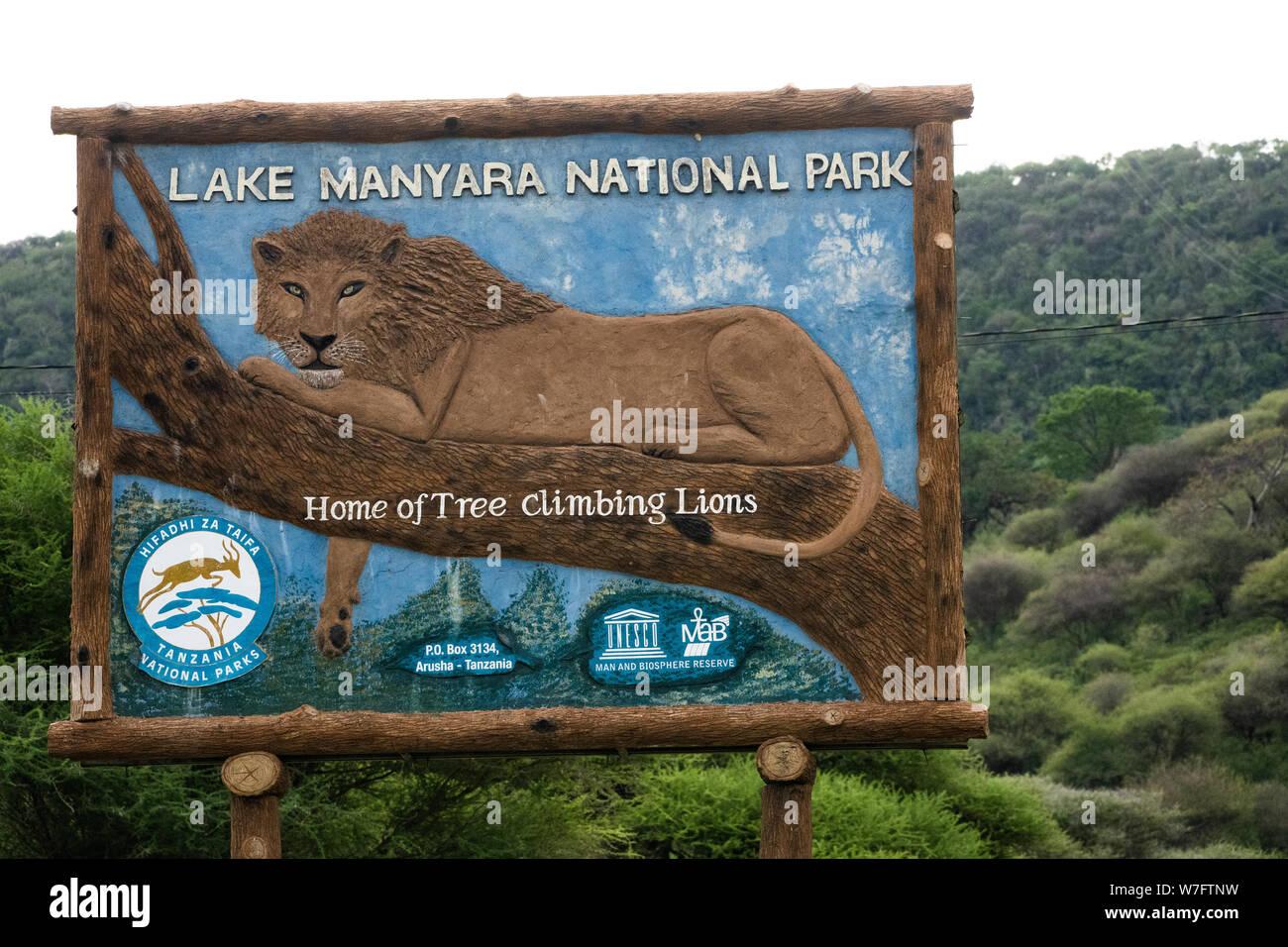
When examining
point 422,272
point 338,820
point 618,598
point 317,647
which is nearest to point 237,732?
point 317,647

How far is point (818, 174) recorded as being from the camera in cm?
1027

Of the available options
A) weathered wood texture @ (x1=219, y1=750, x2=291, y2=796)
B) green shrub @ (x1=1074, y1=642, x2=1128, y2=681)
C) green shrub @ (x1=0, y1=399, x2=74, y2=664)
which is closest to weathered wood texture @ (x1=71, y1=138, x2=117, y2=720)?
→ weathered wood texture @ (x1=219, y1=750, x2=291, y2=796)

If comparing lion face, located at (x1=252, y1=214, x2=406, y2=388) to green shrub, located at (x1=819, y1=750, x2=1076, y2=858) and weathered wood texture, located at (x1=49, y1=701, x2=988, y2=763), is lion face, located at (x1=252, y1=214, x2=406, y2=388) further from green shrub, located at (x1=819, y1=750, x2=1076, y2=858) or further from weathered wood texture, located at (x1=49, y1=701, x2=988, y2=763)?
green shrub, located at (x1=819, y1=750, x2=1076, y2=858)

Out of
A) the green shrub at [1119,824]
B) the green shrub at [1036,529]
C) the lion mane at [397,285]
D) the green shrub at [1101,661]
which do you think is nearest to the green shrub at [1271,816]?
the green shrub at [1119,824]

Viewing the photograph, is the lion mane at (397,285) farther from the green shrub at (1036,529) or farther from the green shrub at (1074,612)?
the green shrub at (1036,529)

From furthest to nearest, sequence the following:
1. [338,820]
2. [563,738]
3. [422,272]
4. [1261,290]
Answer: [1261,290], [338,820], [422,272], [563,738]

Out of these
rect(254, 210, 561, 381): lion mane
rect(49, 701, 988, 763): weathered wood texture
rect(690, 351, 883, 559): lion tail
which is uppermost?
rect(254, 210, 561, 381): lion mane

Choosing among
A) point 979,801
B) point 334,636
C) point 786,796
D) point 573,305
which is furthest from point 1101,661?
point 334,636

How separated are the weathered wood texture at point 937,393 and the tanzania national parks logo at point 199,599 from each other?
13.5 ft

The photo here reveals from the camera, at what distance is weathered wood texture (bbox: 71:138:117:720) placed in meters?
9.98

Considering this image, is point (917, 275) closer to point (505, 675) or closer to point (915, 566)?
point (915, 566)

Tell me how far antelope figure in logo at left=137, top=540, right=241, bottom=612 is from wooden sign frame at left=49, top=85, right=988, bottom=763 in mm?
284

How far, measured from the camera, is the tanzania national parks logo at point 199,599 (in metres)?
9.99

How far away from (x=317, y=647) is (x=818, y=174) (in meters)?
4.36
